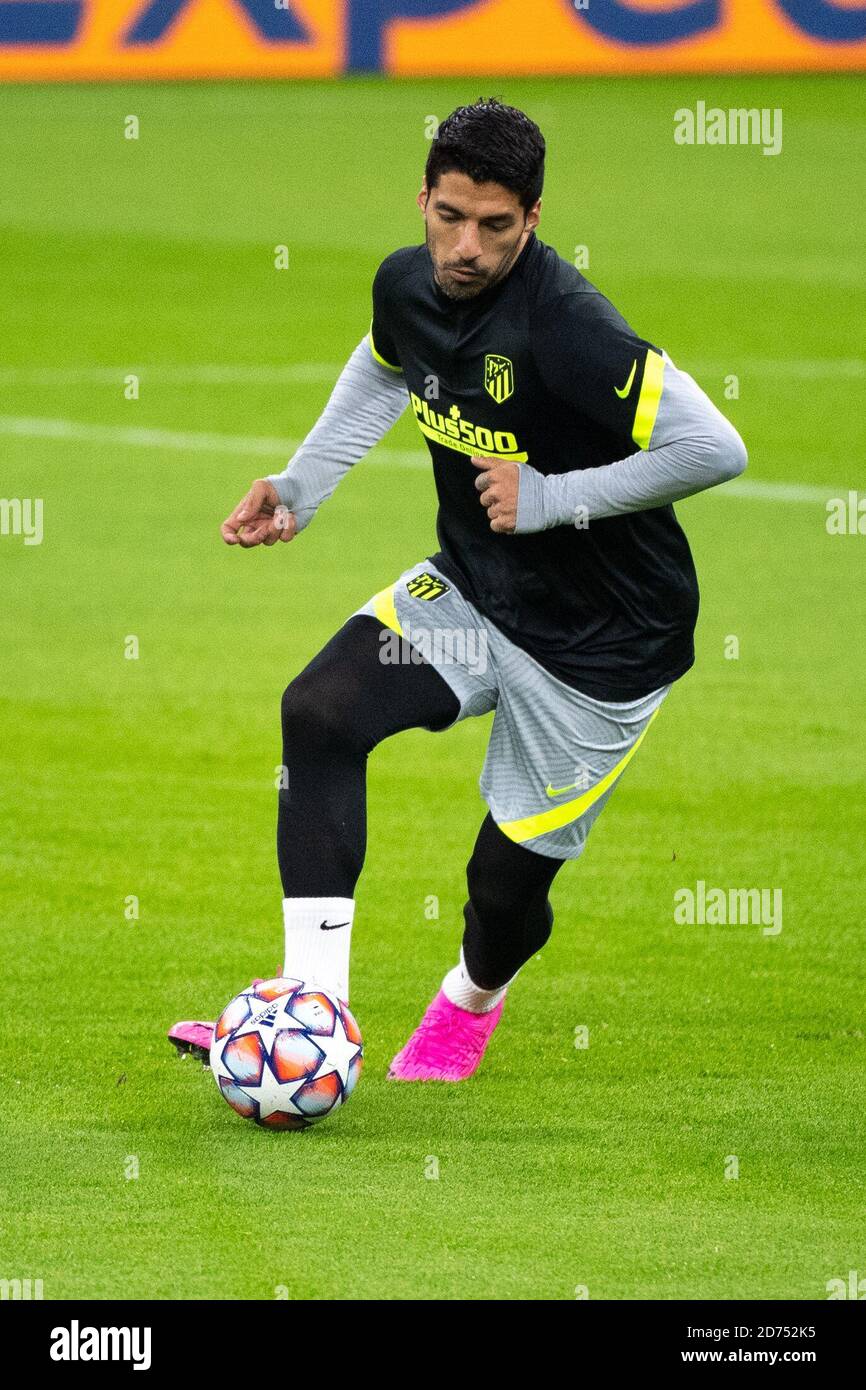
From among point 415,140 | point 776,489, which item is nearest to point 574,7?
point 415,140

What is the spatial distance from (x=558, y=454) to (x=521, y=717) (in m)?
0.70

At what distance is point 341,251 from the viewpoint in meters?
27.5

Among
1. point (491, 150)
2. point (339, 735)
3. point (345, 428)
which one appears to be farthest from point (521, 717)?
point (491, 150)

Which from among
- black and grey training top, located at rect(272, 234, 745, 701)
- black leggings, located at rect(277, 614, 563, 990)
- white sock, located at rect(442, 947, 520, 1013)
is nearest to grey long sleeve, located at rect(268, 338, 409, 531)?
black and grey training top, located at rect(272, 234, 745, 701)

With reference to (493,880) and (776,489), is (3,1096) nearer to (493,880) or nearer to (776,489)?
(493,880)

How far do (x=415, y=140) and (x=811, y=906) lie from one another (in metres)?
24.1

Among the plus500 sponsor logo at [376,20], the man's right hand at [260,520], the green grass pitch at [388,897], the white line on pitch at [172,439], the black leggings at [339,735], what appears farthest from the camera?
the plus500 sponsor logo at [376,20]

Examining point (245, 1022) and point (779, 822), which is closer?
point (245, 1022)

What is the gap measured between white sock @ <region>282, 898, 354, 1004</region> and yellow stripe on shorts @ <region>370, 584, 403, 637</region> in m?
0.70

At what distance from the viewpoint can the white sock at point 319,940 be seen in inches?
230

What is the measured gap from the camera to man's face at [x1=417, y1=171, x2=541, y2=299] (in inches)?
220

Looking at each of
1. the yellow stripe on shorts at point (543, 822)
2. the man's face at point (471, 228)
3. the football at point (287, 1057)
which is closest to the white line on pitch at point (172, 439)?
the yellow stripe on shorts at point (543, 822)

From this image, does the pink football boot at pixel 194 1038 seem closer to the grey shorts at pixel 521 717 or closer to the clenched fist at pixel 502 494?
the grey shorts at pixel 521 717

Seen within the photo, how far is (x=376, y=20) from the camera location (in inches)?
1169
